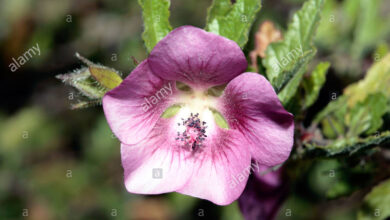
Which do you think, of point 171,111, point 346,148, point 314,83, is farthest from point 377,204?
point 171,111

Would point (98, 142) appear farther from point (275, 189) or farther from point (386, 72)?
point (386, 72)

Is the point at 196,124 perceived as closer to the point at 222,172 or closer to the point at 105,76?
the point at 222,172

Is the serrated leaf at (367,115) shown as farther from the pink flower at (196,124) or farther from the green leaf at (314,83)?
the pink flower at (196,124)

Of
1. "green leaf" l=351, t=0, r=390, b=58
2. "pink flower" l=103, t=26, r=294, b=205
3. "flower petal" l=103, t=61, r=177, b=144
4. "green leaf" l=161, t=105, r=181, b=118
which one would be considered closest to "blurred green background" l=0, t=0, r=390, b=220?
"green leaf" l=351, t=0, r=390, b=58

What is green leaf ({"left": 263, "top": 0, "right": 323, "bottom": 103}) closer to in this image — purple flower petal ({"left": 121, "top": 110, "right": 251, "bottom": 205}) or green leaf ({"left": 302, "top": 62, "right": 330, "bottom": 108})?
green leaf ({"left": 302, "top": 62, "right": 330, "bottom": 108})

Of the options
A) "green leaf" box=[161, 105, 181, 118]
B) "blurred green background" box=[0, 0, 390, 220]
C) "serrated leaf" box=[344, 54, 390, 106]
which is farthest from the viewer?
"blurred green background" box=[0, 0, 390, 220]
